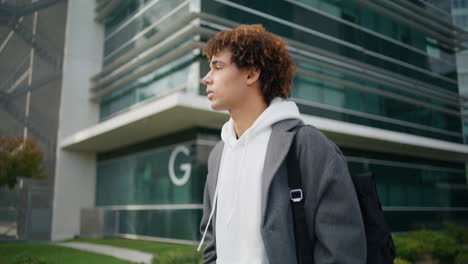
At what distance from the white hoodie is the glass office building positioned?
28.7 feet

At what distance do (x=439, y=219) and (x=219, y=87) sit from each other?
20262mm

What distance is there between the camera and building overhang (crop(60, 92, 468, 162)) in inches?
446

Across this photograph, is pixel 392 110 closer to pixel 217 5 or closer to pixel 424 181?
pixel 424 181

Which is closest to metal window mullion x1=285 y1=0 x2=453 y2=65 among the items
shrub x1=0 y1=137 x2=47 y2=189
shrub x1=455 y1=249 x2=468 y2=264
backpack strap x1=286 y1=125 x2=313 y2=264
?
shrub x1=455 y1=249 x2=468 y2=264

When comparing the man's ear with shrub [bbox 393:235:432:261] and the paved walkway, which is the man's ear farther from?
the paved walkway

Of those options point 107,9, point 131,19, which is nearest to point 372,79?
point 131,19

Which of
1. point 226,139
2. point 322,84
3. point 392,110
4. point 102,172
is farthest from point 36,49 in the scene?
point 226,139

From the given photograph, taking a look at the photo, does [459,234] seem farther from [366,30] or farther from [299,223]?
[299,223]

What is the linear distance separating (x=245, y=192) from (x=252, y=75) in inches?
24.3

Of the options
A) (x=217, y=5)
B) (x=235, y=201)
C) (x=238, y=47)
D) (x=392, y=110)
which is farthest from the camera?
(x=392, y=110)

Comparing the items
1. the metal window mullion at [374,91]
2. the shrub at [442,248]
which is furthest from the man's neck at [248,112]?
the metal window mullion at [374,91]

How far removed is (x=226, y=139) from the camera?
2.22 metres

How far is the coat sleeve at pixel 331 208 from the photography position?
1618 millimetres

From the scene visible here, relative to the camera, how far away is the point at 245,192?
1916 millimetres
